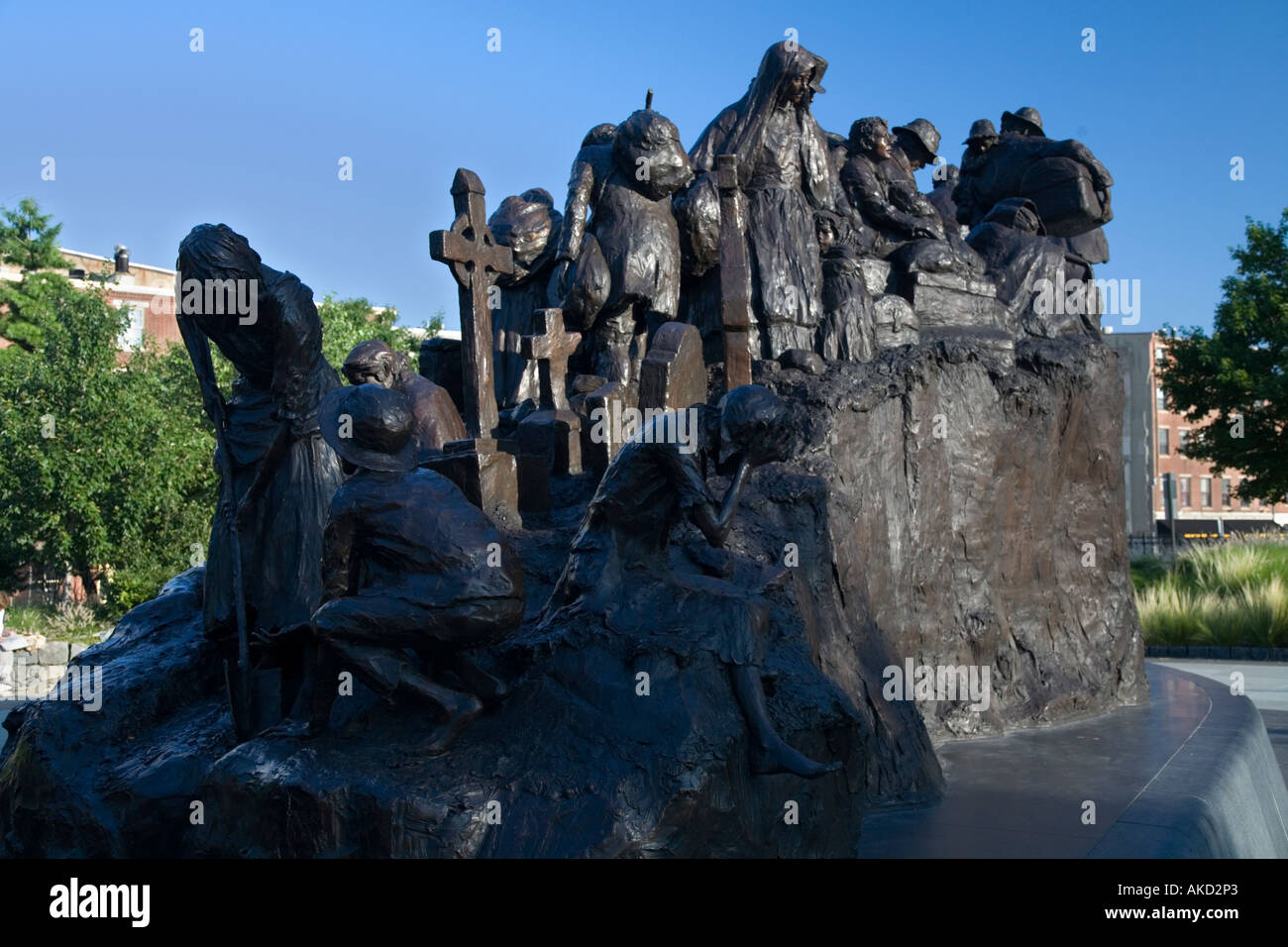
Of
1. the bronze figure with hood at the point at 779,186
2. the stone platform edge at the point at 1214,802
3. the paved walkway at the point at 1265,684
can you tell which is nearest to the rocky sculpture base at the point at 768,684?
the bronze figure with hood at the point at 779,186

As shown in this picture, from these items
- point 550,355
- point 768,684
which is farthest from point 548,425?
point 768,684

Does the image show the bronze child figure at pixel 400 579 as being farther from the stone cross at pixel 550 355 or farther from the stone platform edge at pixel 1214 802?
the stone cross at pixel 550 355

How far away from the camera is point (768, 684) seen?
5.27m

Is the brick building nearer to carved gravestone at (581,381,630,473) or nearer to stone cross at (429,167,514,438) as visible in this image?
carved gravestone at (581,381,630,473)

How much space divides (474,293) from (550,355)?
1.10m

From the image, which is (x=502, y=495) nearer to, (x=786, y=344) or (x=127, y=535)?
(x=786, y=344)

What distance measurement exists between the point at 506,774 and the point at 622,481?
1.45 meters

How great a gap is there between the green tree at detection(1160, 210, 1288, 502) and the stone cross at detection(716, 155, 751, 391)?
20.8 meters

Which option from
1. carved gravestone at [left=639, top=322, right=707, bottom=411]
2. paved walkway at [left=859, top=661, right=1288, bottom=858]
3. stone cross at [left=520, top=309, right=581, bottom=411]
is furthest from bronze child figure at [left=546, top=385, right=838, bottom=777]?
stone cross at [left=520, top=309, right=581, bottom=411]

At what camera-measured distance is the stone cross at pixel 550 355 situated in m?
8.43

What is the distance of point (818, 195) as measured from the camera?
9.73 m

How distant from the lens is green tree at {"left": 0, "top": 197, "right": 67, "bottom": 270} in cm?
2901

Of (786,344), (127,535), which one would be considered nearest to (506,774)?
(786,344)

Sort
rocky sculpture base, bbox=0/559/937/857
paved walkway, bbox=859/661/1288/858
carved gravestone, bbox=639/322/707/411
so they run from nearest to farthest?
rocky sculpture base, bbox=0/559/937/857 → paved walkway, bbox=859/661/1288/858 → carved gravestone, bbox=639/322/707/411
